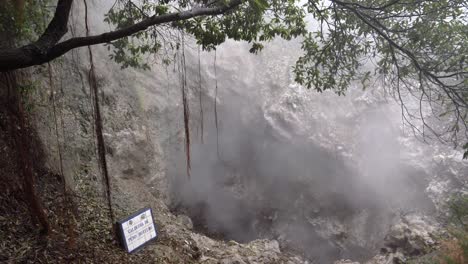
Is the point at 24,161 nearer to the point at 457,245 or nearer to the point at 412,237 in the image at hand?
the point at 457,245

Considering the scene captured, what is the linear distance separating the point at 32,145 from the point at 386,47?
18.4 feet

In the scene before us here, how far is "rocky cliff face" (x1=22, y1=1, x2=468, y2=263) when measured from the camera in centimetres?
790

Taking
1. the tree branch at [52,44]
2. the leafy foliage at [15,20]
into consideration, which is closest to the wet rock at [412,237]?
the tree branch at [52,44]

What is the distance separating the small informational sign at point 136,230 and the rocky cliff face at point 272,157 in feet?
5.46

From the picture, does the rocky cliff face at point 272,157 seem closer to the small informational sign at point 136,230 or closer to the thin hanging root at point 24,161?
the small informational sign at point 136,230

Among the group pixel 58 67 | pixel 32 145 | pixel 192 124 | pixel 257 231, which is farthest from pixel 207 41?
pixel 257 231

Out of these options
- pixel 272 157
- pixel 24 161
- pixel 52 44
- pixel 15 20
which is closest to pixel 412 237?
pixel 272 157

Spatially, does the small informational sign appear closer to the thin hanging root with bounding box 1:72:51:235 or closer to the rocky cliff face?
the thin hanging root with bounding box 1:72:51:235

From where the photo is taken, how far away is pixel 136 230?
496 centimetres

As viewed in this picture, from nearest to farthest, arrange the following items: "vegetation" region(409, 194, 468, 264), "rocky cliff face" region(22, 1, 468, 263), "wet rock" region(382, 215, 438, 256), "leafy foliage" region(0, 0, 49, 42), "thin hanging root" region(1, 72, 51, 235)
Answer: "thin hanging root" region(1, 72, 51, 235) → "leafy foliage" region(0, 0, 49, 42) → "vegetation" region(409, 194, 468, 264) → "wet rock" region(382, 215, 438, 256) → "rocky cliff face" region(22, 1, 468, 263)

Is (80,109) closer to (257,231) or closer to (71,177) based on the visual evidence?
(71,177)

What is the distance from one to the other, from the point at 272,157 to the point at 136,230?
6907mm

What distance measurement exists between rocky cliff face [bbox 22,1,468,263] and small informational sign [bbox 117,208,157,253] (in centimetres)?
167

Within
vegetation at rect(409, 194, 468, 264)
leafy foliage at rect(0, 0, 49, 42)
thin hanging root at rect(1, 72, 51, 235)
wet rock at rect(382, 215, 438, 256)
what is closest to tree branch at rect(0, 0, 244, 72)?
thin hanging root at rect(1, 72, 51, 235)
